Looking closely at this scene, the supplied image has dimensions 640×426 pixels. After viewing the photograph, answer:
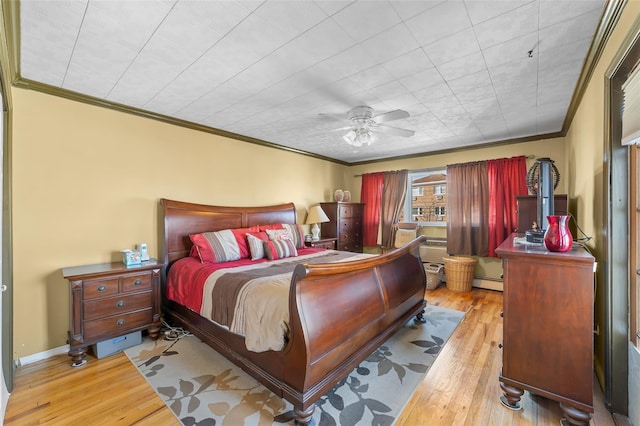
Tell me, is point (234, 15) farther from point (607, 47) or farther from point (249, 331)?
point (607, 47)

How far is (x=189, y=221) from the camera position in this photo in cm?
352

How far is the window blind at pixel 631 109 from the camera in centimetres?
147

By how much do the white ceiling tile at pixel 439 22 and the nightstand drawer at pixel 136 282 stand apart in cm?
319

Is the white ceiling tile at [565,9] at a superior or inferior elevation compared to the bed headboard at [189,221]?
superior

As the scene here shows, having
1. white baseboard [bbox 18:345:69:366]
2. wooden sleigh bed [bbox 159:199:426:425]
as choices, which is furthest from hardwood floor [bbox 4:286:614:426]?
wooden sleigh bed [bbox 159:199:426:425]

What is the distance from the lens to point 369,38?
6.07 feet

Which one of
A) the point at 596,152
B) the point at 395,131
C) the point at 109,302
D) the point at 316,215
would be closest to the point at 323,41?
the point at 395,131

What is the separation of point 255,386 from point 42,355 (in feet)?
6.90

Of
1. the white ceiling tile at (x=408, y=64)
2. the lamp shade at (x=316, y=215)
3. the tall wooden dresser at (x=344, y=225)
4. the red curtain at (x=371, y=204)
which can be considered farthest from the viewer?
the red curtain at (x=371, y=204)

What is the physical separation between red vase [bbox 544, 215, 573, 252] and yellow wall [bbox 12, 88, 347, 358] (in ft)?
12.2

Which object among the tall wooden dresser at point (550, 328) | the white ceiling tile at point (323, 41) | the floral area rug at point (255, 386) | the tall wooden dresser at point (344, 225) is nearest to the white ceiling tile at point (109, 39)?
the white ceiling tile at point (323, 41)

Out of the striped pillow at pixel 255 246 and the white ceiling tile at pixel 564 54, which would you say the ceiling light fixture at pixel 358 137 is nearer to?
the white ceiling tile at pixel 564 54

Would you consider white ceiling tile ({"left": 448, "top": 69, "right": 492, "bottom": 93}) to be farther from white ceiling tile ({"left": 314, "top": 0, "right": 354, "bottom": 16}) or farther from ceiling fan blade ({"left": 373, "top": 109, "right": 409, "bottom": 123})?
white ceiling tile ({"left": 314, "top": 0, "right": 354, "bottom": 16})

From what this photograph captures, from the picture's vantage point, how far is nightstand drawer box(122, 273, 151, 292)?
8.84 feet
